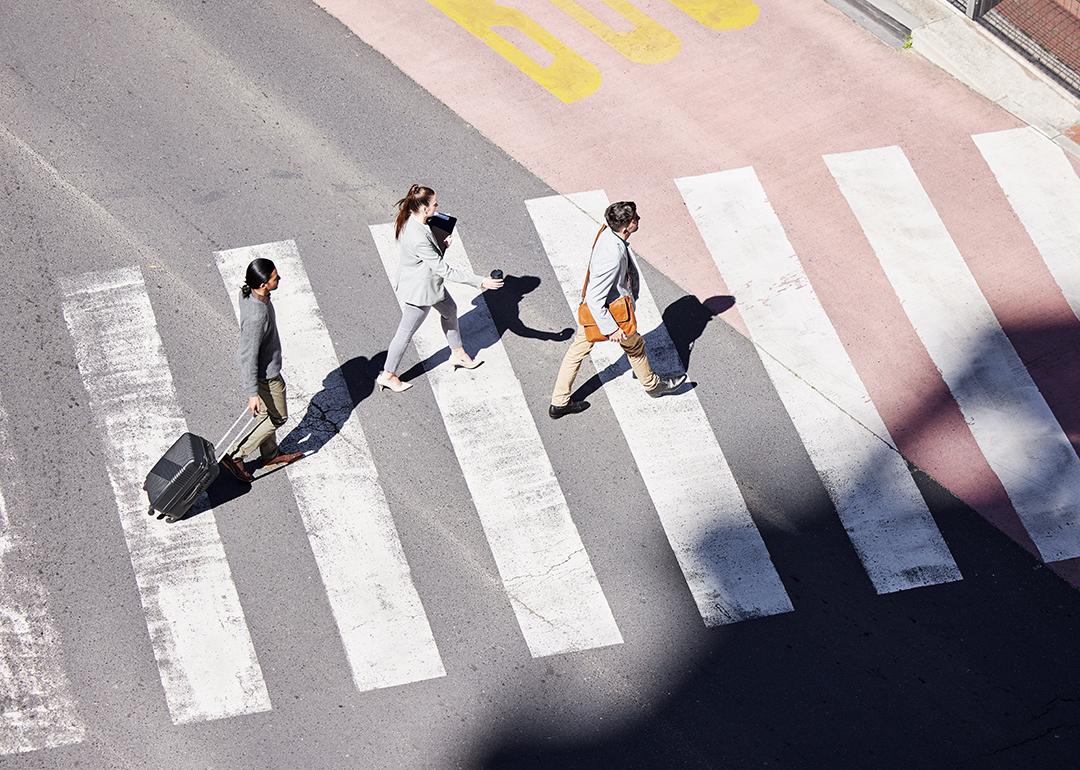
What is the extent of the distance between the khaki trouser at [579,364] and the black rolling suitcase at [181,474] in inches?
109

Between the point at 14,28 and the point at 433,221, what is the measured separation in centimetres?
616

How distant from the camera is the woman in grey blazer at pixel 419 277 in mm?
10453

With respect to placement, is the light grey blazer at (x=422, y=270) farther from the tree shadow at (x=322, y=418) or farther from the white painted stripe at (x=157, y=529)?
the white painted stripe at (x=157, y=529)

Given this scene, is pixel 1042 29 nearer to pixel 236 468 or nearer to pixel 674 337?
pixel 674 337

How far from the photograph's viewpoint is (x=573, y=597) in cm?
1038

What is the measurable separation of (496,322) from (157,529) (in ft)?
11.1

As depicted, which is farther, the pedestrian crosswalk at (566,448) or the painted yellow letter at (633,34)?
the painted yellow letter at (633,34)

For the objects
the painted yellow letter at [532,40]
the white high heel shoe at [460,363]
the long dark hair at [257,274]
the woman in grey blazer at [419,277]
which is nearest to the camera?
the long dark hair at [257,274]

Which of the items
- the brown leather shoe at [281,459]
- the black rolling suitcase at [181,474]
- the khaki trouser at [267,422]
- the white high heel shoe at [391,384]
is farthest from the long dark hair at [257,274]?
the white high heel shoe at [391,384]

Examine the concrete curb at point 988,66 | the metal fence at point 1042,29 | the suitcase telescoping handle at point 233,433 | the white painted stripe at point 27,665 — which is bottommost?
the white painted stripe at point 27,665

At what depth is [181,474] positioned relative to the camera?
10195 millimetres

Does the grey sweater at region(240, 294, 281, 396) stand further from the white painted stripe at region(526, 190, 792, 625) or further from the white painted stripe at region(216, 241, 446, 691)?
the white painted stripe at region(526, 190, 792, 625)

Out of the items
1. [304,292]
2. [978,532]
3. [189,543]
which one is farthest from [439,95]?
[978,532]

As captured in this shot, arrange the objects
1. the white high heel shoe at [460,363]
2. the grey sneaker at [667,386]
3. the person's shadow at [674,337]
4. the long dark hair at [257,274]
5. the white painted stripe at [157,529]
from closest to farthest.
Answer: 1. the long dark hair at [257,274]
2. the white painted stripe at [157,529]
3. the grey sneaker at [667,386]
4. the white high heel shoe at [460,363]
5. the person's shadow at [674,337]
